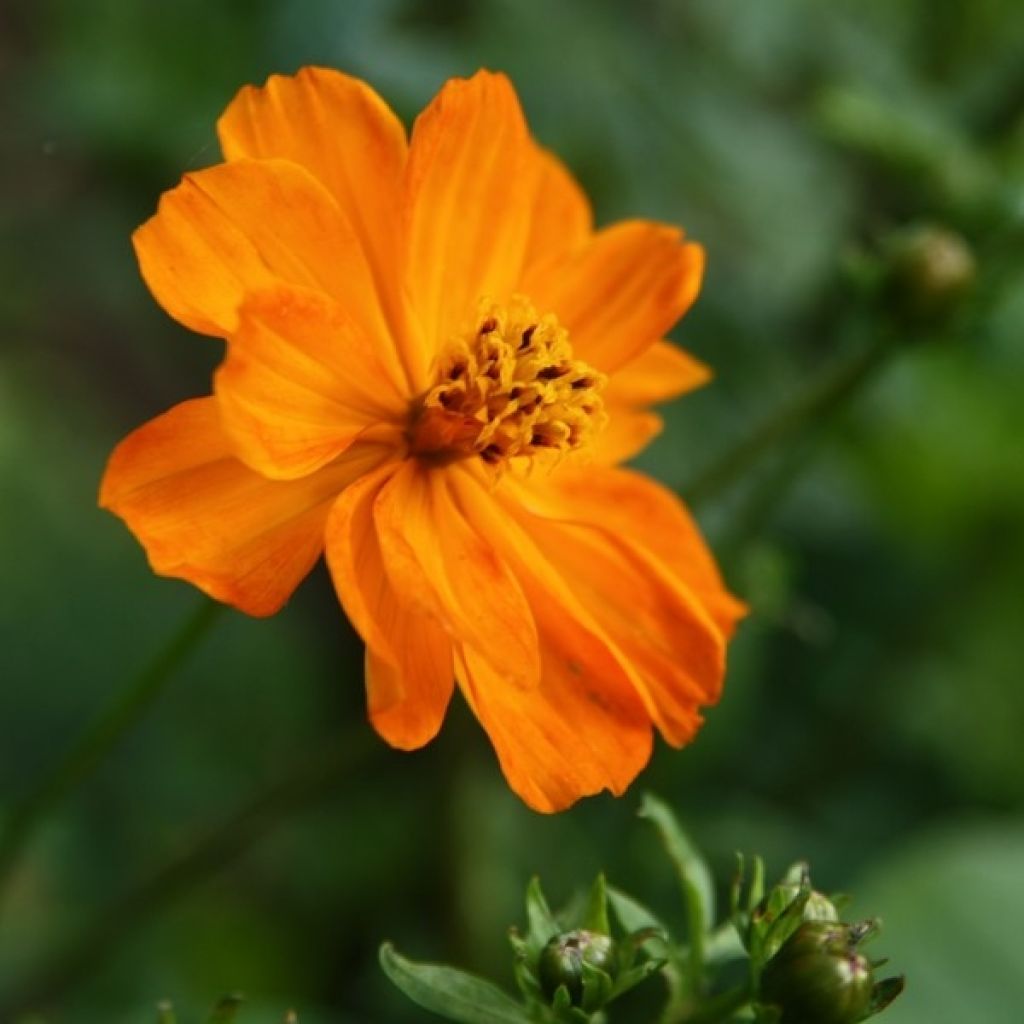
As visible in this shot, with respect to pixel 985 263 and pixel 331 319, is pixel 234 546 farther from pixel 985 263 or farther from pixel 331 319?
pixel 985 263

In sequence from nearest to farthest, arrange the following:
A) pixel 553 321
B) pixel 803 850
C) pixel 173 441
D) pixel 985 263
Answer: pixel 173 441, pixel 553 321, pixel 985 263, pixel 803 850

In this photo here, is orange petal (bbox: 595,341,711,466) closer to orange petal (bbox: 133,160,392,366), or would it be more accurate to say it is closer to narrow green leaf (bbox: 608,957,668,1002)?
orange petal (bbox: 133,160,392,366)

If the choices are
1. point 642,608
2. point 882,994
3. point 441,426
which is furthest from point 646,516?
point 882,994

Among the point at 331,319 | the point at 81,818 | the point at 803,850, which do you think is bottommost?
the point at 81,818

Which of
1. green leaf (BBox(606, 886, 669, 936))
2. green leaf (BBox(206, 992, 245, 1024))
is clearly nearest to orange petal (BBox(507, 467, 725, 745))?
green leaf (BBox(606, 886, 669, 936))

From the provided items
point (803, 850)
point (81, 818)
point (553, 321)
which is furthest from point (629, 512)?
point (81, 818)

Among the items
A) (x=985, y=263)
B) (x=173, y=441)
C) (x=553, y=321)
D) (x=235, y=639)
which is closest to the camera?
(x=173, y=441)

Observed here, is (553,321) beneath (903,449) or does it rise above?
above
